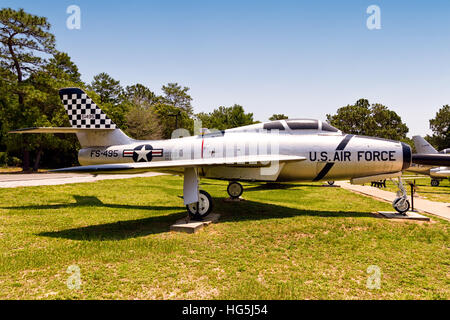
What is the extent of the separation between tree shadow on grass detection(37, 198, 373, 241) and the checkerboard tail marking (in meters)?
Answer: 3.66

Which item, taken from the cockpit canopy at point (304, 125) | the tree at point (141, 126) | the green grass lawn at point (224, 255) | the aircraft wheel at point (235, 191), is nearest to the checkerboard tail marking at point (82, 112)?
the green grass lawn at point (224, 255)

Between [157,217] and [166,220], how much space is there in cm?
56

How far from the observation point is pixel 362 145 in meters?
8.61

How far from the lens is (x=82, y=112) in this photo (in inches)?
410

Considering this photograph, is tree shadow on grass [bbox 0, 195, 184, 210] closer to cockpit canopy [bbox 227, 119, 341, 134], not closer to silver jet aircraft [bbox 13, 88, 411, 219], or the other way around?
silver jet aircraft [bbox 13, 88, 411, 219]

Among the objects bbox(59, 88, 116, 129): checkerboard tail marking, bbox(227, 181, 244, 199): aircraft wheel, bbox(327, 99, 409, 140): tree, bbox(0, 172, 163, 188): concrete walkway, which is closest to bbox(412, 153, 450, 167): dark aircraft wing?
bbox(227, 181, 244, 199): aircraft wheel

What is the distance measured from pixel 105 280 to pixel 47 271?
1.22 m

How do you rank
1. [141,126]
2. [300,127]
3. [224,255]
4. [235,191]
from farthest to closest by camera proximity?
[141,126], [235,191], [300,127], [224,255]

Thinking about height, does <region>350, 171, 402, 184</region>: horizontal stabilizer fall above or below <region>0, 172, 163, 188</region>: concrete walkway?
above

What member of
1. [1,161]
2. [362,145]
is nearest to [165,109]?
[1,161]

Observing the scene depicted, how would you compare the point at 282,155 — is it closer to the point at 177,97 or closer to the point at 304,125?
the point at 304,125

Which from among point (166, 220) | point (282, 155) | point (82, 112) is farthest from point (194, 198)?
point (82, 112)

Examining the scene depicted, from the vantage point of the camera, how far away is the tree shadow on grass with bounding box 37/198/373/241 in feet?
21.2
